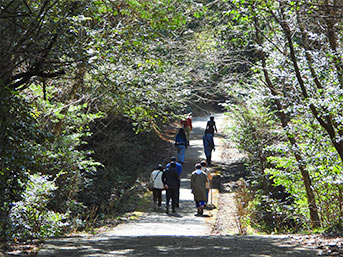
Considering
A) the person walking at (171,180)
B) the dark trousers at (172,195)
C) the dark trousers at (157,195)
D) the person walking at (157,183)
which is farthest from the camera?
the dark trousers at (157,195)

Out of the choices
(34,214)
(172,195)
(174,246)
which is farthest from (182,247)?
(172,195)

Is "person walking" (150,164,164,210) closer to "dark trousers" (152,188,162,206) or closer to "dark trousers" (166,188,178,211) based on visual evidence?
"dark trousers" (152,188,162,206)

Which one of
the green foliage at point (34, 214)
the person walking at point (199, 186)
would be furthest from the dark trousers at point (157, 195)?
the green foliage at point (34, 214)

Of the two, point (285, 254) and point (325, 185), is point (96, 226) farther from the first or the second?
point (285, 254)

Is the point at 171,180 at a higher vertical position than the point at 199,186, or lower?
higher

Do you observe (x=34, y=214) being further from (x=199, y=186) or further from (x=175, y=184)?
(x=199, y=186)

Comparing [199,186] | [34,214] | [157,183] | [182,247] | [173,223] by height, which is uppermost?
[157,183]

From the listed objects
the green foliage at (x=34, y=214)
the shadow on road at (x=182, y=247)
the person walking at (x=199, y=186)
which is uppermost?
the person walking at (x=199, y=186)

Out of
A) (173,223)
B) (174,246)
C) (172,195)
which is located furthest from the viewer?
(172,195)

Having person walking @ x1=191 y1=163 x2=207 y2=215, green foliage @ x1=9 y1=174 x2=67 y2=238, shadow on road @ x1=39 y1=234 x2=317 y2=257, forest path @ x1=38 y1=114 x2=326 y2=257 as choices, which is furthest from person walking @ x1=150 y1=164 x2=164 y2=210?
shadow on road @ x1=39 y1=234 x2=317 y2=257

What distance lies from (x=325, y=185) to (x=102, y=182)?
1056cm

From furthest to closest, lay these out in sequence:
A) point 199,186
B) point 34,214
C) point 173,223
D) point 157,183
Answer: point 157,183, point 199,186, point 173,223, point 34,214

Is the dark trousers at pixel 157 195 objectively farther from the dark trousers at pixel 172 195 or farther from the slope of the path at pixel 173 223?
the dark trousers at pixel 172 195

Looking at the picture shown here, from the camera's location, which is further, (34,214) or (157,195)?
(157,195)
